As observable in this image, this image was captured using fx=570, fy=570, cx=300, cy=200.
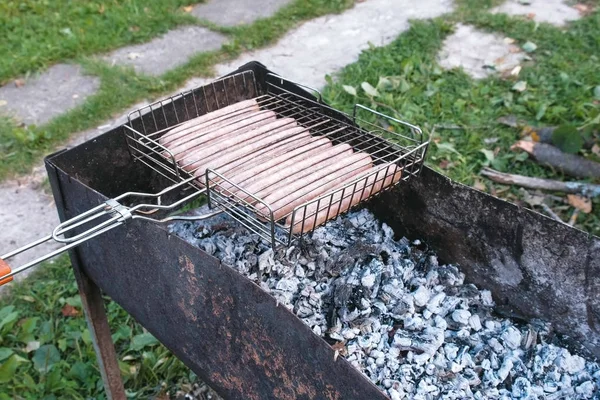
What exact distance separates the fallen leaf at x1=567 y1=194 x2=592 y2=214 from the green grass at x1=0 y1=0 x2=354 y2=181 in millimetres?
2884

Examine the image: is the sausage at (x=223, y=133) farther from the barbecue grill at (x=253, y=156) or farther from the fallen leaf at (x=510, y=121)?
the fallen leaf at (x=510, y=121)

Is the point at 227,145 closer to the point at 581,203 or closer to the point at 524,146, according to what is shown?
the point at 581,203

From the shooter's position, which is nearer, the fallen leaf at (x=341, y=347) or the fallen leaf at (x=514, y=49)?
the fallen leaf at (x=341, y=347)

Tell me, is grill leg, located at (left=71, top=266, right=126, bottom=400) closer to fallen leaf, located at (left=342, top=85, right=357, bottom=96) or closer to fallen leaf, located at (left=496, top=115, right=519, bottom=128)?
fallen leaf, located at (left=342, top=85, right=357, bottom=96)

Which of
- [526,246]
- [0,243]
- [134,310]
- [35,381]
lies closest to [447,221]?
[526,246]

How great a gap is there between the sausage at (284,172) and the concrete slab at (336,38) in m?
2.76

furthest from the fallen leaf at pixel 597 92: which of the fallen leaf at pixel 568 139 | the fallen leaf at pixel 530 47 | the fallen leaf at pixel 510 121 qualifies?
the fallen leaf at pixel 530 47

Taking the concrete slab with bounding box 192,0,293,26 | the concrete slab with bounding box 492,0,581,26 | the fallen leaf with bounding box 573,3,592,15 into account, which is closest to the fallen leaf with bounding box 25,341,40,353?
the concrete slab with bounding box 192,0,293,26

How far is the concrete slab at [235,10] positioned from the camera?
5.42 m

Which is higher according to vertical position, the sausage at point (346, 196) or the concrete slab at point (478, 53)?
the sausage at point (346, 196)

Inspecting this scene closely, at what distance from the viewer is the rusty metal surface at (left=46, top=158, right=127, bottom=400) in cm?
209

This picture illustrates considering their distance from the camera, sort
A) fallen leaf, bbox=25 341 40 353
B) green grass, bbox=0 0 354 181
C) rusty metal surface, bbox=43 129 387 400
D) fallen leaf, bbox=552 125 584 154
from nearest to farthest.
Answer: rusty metal surface, bbox=43 129 387 400 → fallen leaf, bbox=25 341 40 353 → fallen leaf, bbox=552 125 584 154 → green grass, bbox=0 0 354 181

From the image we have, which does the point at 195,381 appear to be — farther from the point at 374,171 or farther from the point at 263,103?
the point at 374,171

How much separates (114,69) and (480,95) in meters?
2.91
